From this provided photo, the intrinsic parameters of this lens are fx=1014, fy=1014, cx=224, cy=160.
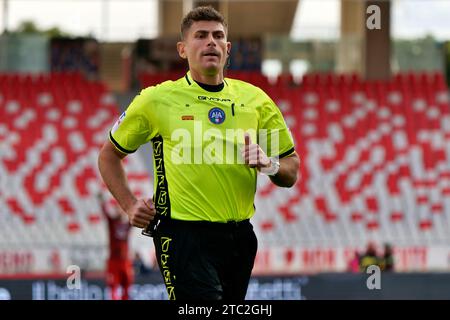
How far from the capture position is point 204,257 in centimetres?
450

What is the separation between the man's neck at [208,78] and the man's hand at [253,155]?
0.47 m

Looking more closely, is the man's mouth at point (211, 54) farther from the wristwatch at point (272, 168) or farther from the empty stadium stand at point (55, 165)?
the empty stadium stand at point (55, 165)

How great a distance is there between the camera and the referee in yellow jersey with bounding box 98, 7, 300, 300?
14.8 feet

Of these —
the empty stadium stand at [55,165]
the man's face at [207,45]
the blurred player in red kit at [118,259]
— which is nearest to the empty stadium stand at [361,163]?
the empty stadium stand at [55,165]

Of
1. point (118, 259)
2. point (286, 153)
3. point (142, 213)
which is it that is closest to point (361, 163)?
point (118, 259)

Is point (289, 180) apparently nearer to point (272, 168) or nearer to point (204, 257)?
point (272, 168)

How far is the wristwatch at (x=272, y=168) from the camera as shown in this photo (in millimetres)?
4370

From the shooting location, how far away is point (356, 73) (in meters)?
24.2

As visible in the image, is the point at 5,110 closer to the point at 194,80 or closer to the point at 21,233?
the point at 21,233

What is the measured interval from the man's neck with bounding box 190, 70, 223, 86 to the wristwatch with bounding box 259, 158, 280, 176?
456mm

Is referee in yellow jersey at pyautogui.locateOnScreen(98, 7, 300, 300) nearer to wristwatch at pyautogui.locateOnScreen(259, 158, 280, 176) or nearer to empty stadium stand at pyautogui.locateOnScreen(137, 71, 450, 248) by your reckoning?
wristwatch at pyautogui.locateOnScreen(259, 158, 280, 176)

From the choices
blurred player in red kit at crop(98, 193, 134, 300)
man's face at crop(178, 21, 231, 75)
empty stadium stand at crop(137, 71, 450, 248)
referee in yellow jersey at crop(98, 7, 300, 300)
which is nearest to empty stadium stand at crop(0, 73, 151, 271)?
empty stadium stand at crop(137, 71, 450, 248)

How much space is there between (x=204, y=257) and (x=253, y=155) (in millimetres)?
562
